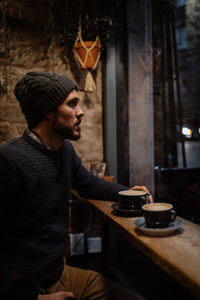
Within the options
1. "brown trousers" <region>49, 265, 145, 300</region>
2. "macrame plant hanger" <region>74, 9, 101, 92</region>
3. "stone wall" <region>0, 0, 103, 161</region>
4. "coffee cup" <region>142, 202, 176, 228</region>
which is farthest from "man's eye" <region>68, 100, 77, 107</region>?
"stone wall" <region>0, 0, 103, 161</region>

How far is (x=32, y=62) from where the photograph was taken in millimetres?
2877

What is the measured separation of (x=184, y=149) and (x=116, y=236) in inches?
48.6

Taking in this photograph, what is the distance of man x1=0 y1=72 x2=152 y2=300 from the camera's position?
4.15 ft

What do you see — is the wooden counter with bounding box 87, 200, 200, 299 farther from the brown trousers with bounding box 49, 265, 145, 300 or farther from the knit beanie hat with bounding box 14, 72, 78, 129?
the knit beanie hat with bounding box 14, 72, 78, 129

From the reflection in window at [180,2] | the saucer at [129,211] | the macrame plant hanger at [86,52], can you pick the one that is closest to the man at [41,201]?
the saucer at [129,211]

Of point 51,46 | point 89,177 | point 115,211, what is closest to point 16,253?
point 115,211

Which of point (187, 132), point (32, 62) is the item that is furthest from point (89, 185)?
point (32, 62)

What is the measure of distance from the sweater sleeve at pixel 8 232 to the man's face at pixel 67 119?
38 centimetres

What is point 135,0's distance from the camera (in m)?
2.63

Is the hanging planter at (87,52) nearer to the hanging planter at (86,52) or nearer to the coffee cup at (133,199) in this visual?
the hanging planter at (86,52)

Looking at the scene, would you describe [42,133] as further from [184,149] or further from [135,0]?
[135,0]

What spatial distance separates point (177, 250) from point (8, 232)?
82 centimetres

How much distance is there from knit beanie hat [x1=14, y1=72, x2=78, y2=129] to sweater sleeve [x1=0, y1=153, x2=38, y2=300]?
0.36 m

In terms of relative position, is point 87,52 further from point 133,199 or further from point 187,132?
point 133,199
